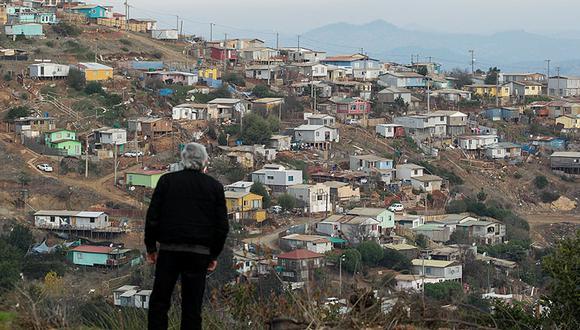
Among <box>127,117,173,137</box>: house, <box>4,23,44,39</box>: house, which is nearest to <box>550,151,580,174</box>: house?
<box>127,117,173,137</box>: house

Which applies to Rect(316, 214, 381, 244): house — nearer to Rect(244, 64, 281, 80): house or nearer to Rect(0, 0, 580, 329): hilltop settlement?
Rect(0, 0, 580, 329): hilltop settlement

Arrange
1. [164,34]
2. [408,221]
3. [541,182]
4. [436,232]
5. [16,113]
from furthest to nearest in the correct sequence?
[164,34] < [541,182] < [16,113] < [408,221] < [436,232]

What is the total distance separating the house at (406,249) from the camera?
16.5m

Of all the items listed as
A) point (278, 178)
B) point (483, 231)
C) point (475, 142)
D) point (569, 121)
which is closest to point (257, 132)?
point (278, 178)

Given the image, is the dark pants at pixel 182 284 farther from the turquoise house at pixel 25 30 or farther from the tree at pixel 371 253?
the turquoise house at pixel 25 30

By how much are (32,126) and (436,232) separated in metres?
8.11

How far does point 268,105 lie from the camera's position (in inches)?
1002

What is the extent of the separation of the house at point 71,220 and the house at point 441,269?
4.88 meters

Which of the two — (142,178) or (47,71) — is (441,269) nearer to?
(142,178)

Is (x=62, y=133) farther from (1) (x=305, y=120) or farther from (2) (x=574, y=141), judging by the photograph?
(2) (x=574, y=141)

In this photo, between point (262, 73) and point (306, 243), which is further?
point (262, 73)

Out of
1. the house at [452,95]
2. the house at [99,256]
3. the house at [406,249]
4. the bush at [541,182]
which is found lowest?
the house at [406,249]

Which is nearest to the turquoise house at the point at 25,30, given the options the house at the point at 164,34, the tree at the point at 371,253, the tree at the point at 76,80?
the tree at the point at 76,80

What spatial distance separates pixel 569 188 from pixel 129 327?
2077 centimetres
